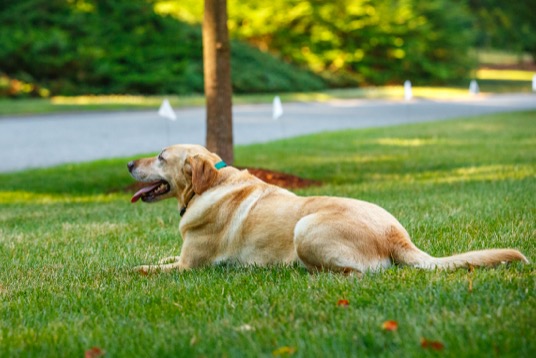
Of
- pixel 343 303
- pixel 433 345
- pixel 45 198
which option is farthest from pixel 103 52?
pixel 433 345

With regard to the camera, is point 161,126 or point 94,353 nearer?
point 94,353

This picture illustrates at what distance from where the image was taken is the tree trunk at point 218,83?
1105cm

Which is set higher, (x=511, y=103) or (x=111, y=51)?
(x=111, y=51)

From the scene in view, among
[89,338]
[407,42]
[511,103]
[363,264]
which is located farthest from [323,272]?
[407,42]

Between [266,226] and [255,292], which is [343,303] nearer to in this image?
[255,292]

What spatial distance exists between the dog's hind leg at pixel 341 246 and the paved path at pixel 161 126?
393 inches

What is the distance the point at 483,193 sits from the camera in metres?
9.48

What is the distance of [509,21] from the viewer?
1893 inches

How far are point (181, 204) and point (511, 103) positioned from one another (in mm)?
28649

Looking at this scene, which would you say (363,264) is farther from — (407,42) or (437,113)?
(407,42)

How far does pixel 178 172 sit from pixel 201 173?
0.20 m

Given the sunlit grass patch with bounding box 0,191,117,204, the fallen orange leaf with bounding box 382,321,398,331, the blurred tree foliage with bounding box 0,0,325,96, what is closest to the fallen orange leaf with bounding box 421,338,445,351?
the fallen orange leaf with bounding box 382,321,398,331

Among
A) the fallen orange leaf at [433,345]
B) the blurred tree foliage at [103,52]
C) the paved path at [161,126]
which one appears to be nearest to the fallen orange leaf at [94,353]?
the fallen orange leaf at [433,345]

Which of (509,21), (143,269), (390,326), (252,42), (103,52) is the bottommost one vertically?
A: (143,269)
